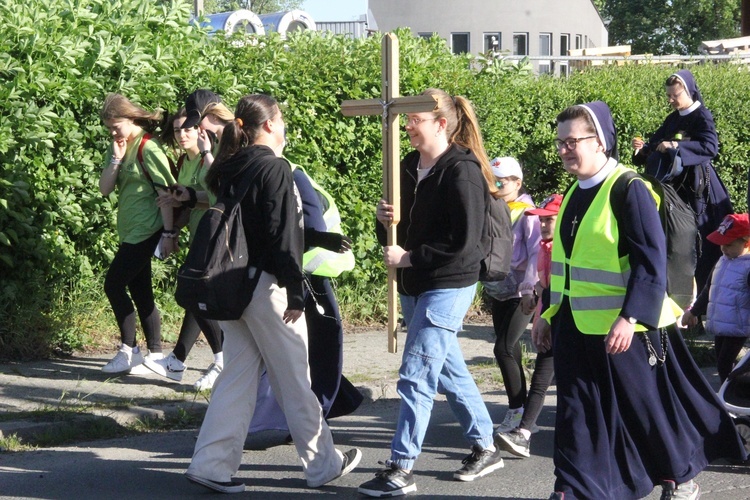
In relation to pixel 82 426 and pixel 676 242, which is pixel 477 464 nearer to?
pixel 676 242

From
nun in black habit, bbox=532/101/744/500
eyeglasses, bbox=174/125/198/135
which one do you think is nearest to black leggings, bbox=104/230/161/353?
→ eyeglasses, bbox=174/125/198/135

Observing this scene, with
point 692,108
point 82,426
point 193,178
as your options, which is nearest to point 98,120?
point 193,178

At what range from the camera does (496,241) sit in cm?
544

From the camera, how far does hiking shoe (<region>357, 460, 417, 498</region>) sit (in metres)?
5.10

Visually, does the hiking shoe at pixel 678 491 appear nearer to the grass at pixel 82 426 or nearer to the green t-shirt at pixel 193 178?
the grass at pixel 82 426

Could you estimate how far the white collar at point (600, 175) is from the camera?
15.2ft

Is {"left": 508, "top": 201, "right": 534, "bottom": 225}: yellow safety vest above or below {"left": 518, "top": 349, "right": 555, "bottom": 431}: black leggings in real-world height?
→ above

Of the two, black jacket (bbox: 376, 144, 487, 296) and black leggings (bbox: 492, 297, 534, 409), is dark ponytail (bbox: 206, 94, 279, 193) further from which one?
black leggings (bbox: 492, 297, 534, 409)

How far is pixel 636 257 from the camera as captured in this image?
4473mm

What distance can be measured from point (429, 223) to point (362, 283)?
173 inches

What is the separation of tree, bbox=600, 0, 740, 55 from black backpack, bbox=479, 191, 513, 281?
48938mm

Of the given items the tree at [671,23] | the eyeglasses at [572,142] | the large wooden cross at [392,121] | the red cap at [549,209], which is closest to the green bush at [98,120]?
the red cap at [549,209]

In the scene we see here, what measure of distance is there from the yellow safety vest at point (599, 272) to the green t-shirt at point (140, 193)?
3.40 meters

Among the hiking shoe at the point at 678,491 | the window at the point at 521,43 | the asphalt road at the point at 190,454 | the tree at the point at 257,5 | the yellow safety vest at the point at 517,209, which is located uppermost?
the tree at the point at 257,5
